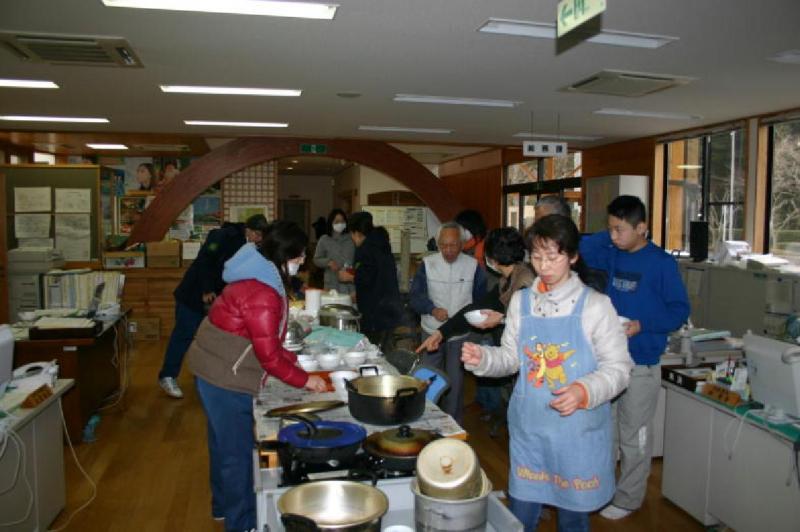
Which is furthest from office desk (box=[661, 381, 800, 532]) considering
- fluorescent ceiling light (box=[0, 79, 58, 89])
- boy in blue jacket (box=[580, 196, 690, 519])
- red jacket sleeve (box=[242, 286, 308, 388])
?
fluorescent ceiling light (box=[0, 79, 58, 89])

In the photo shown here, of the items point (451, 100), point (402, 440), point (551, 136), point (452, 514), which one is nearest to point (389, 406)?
point (402, 440)

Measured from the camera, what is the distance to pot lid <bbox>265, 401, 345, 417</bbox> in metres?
2.19

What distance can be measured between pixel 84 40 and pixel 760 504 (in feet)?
14.1

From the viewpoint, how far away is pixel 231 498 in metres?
2.62

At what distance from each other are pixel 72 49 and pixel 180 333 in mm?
2329

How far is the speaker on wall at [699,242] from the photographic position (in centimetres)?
614

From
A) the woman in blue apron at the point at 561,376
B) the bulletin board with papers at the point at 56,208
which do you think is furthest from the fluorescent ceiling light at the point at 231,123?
the woman in blue apron at the point at 561,376

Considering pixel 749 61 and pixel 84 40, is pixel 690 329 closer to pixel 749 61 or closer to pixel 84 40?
pixel 749 61

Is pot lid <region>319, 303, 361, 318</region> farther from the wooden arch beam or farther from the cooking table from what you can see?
the wooden arch beam

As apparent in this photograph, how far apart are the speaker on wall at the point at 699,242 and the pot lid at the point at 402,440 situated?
514cm

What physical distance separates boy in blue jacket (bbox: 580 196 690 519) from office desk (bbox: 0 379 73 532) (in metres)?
2.72

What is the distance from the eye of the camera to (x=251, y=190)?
30.9ft

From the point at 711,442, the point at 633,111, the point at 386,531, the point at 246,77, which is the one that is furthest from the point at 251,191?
the point at 386,531

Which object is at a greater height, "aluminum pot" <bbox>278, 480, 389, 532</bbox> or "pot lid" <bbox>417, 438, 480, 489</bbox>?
"pot lid" <bbox>417, 438, 480, 489</bbox>
